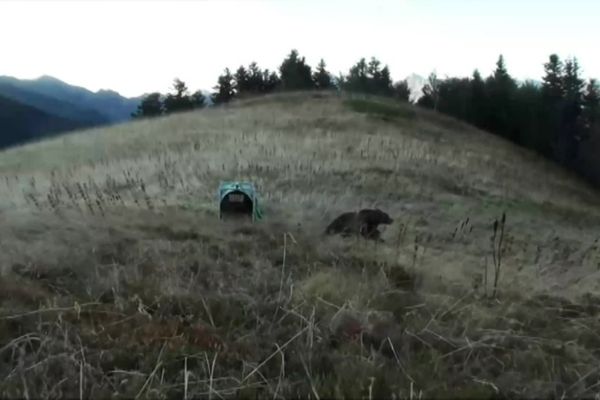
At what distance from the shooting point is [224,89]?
2141 inches

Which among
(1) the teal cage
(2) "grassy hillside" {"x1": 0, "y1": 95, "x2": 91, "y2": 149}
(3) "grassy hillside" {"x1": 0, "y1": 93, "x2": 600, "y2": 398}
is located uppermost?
(3) "grassy hillside" {"x1": 0, "y1": 93, "x2": 600, "y2": 398}

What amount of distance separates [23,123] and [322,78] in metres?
26.5

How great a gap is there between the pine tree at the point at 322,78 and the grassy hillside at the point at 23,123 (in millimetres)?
21865

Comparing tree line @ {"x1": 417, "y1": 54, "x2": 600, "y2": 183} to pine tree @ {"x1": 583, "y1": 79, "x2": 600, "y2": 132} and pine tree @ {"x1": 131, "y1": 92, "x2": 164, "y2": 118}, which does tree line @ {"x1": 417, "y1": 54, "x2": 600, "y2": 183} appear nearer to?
pine tree @ {"x1": 583, "y1": 79, "x2": 600, "y2": 132}

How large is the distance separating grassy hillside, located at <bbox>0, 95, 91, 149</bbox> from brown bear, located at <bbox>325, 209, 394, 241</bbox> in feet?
106

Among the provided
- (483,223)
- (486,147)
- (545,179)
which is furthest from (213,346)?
(486,147)

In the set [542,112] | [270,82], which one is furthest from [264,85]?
[542,112]

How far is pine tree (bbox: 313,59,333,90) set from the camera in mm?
57594

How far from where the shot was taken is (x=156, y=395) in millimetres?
2695

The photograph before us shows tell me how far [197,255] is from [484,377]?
2901 mm

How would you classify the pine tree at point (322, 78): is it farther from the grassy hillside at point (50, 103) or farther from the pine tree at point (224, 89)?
the grassy hillside at point (50, 103)

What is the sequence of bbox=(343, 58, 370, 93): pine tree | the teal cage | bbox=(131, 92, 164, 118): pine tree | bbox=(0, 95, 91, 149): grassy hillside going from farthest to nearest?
bbox=(343, 58, 370, 93): pine tree → bbox=(131, 92, 164, 118): pine tree → bbox=(0, 95, 91, 149): grassy hillside → the teal cage

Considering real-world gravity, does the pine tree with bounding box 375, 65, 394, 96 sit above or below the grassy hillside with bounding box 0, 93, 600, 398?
above

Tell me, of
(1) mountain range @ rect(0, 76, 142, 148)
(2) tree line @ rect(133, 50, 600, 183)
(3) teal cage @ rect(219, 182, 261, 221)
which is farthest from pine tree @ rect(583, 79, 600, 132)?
(3) teal cage @ rect(219, 182, 261, 221)
